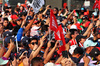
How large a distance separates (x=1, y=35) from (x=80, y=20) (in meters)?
4.34

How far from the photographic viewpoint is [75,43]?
24.5ft

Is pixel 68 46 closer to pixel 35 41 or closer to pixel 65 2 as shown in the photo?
pixel 35 41

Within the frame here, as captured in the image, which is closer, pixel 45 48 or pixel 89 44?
pixel 89 44

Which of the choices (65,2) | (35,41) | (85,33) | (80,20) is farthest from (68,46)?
(65,2)

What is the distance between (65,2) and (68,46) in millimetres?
8755

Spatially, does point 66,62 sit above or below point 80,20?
above

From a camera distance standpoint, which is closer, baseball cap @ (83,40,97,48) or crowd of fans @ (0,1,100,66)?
crowd of fans @ (0,1,100,66)

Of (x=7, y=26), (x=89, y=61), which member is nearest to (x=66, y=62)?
(x=89, y=61)

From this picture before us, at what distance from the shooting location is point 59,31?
6.88m

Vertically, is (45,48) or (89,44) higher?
(89,44)

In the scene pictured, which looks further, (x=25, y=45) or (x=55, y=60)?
(x=25, y=45)

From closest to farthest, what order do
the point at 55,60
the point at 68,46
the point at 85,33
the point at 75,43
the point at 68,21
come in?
the point at 55,60, the point at 68,46, the point at 75,43, the point at 85,33, the point at 68,21

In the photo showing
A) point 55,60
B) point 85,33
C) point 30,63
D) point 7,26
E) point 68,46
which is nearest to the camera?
point 30,63

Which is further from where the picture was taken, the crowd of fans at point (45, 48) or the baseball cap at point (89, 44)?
the baseball cap at point (89, 44)
